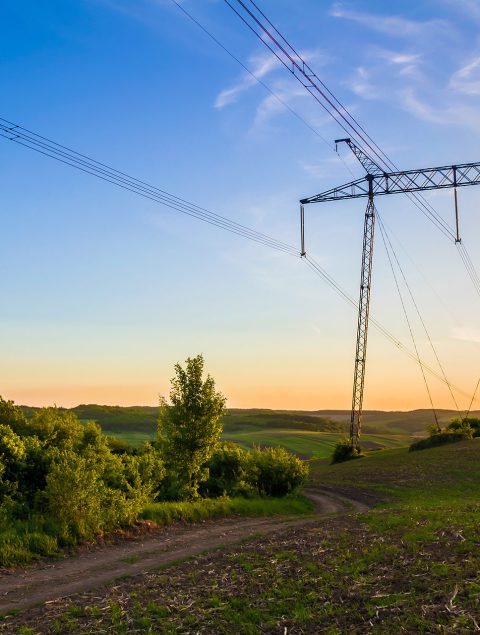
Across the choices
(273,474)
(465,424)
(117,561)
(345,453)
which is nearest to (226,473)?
(273,474)

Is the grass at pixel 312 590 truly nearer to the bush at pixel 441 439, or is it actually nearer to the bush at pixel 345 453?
the bush at pixel 345 453

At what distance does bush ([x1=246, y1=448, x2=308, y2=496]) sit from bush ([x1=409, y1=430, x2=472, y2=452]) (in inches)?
1539

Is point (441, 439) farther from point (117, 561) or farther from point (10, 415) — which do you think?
point (117, 561)

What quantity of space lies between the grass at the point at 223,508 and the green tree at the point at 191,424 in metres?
2.33

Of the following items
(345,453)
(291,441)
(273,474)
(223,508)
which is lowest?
(291,441)

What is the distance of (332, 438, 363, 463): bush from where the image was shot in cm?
7488

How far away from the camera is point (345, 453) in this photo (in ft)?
248

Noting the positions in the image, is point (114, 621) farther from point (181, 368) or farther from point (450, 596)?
point (181, 368)

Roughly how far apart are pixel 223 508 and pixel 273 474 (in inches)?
286

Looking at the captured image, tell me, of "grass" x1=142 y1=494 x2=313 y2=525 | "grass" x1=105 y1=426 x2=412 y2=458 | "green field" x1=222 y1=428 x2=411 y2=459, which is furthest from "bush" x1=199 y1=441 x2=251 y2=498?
"green field" x1=222 y1=428 x2=411 y2=459

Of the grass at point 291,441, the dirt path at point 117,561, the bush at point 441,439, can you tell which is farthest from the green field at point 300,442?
the dirt path at point 117,561

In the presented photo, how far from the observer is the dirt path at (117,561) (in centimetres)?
1645

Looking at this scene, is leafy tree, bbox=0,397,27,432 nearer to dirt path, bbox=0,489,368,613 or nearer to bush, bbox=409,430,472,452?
dirt path, bbox=0,489,368,613

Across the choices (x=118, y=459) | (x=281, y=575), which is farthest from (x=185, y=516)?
(x=281, y=575)
